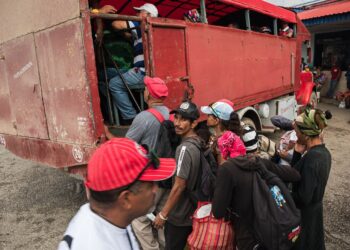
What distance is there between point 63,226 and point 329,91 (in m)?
12.7

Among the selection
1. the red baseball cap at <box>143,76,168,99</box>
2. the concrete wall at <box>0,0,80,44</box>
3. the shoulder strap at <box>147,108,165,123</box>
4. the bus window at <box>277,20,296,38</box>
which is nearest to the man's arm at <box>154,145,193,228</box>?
the shoulder strap at <box>147,108,165,123</box>

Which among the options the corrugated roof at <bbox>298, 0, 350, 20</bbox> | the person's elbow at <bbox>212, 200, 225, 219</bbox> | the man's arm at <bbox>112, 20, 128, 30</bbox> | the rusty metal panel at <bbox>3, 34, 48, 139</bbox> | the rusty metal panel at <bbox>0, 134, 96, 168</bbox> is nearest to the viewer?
the person's elbow at <bbox>212, 200, 225, 219</bbox>

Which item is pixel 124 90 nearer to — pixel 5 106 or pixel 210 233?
pixel 5 106

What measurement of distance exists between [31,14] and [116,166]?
2966 mm

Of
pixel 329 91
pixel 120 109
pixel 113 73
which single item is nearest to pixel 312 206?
pixel 120 109

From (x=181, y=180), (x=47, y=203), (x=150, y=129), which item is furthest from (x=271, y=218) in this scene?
(x=47, y=203)

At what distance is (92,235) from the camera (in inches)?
39.6

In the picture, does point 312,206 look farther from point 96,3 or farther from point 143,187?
point 96,3

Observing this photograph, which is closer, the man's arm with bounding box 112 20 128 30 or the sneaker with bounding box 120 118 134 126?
the man's arm with bounding box 112 20 128 30

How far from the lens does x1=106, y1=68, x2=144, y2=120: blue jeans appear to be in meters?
3.44

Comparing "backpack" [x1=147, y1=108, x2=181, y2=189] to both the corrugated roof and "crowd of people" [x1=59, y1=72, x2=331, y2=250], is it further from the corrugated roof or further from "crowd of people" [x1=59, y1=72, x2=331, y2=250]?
the corrugated roof

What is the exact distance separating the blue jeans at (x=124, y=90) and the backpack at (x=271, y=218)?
205cm

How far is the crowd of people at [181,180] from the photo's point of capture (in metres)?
1.05

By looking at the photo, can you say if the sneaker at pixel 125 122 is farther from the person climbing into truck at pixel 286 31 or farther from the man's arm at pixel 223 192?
the person climbing into truck at pixel 286 31
